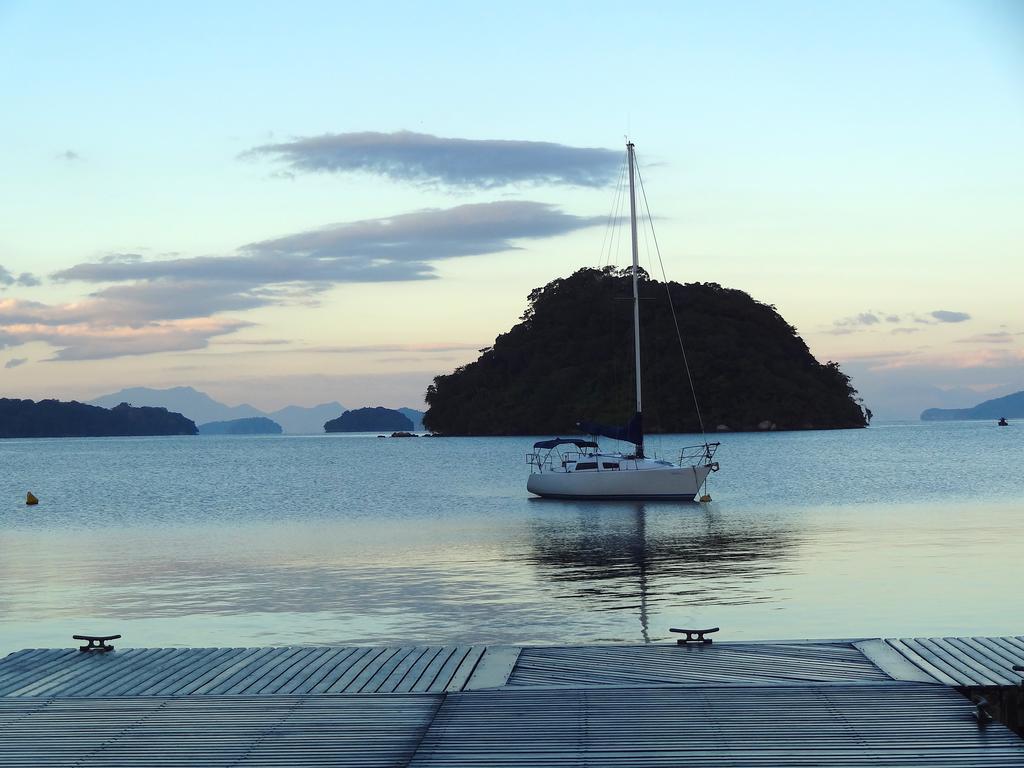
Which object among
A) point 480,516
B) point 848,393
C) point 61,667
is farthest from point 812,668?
point 848,393

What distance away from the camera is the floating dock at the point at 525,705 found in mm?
8469

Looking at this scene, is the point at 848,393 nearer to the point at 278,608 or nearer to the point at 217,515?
the point at 217,515

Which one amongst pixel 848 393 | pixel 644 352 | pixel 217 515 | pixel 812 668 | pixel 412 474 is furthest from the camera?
pixel 848 393

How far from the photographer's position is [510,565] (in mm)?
29297

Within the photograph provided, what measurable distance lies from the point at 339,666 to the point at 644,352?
153m

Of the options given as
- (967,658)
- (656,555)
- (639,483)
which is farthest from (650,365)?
(967,658)

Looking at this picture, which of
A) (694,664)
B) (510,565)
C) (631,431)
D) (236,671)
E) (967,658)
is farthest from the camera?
(631,431)

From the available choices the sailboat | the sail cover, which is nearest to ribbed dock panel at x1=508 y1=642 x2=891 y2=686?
the sail cover

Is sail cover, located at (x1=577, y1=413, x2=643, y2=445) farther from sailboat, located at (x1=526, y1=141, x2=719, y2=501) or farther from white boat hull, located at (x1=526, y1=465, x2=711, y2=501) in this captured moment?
white boat hull, located at (x1=526, y1=465, x2=711, y2=501)

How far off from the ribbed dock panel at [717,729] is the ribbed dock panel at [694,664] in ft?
1.63

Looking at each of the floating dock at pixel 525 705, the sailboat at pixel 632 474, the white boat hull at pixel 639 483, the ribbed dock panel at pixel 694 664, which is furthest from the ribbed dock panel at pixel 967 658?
the white boat hull at pixel 639 483

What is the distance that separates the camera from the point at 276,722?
948cm

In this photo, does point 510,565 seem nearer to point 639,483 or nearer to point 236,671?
point 236,671

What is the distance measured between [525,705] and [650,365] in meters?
157
